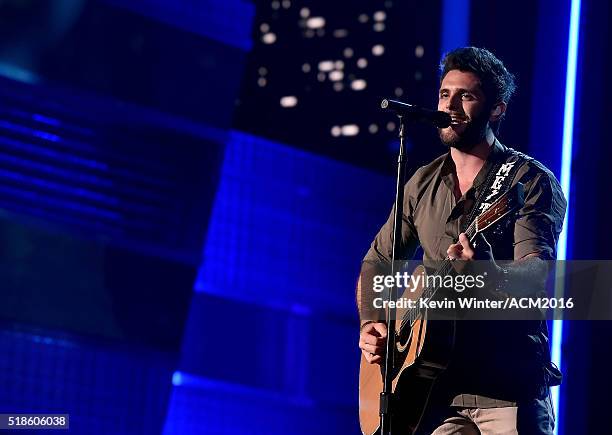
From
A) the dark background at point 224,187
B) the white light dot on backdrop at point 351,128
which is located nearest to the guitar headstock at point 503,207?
the dark background at point 224,187

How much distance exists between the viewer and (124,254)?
4676 mm

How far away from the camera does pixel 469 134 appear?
122 inches

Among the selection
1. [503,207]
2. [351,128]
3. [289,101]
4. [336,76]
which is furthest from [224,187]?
[503,207]

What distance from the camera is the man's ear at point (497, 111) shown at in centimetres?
316

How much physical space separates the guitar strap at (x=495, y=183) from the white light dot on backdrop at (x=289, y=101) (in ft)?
8.32

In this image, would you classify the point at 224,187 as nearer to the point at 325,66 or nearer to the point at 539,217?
the point at 325,66

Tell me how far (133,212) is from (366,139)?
1418 mm

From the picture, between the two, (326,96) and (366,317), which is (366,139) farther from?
(366,317)

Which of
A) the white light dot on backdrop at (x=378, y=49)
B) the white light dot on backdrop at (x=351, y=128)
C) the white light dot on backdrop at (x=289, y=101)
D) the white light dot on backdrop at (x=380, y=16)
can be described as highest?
the white light dot on backdrop at (x=380, y=16)

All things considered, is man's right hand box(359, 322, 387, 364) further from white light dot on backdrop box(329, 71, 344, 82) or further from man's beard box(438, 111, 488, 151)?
white light dot on backdrop box(329, 71, 344, 82)

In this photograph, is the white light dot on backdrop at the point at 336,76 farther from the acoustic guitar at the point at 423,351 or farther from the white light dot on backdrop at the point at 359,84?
the acoustic guitar at the point at 423,351

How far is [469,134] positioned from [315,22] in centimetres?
261

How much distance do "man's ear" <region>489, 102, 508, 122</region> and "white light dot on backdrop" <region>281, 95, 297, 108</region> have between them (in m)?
2.37

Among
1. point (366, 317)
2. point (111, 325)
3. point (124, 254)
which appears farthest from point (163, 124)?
point (366, 317)
